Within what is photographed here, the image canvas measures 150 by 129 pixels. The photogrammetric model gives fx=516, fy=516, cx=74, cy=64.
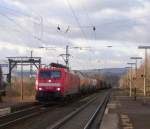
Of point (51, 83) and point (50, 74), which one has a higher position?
point (50, 74)

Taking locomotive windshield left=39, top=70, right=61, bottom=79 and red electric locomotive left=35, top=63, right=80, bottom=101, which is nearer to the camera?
red electric locomotive left=35, top=63, right=80, bottom=101

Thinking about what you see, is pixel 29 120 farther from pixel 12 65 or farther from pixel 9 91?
pixel 12 65

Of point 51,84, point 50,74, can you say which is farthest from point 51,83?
point 50,74

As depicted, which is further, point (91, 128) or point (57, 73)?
point (57, 73)

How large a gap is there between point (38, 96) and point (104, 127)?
1936cm

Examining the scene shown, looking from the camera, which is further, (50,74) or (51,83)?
(50,74)

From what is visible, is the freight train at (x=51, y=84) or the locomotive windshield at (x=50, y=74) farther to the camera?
the locomotive windshield at (x=50, y=74)

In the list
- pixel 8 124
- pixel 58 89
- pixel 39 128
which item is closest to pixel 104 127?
pixel 39 128

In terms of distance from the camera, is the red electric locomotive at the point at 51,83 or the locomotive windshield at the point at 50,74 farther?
the locomotive windshield at the point at 50,74

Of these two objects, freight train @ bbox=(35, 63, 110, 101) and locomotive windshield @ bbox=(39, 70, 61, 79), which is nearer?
freight train @ bbox=(35, 63, 110, 101)

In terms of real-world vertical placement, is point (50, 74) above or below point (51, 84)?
above

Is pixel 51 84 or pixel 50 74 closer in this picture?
pixel 51 84

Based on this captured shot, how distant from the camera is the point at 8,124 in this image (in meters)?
23.9

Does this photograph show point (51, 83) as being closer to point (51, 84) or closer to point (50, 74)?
point (51, 84)
